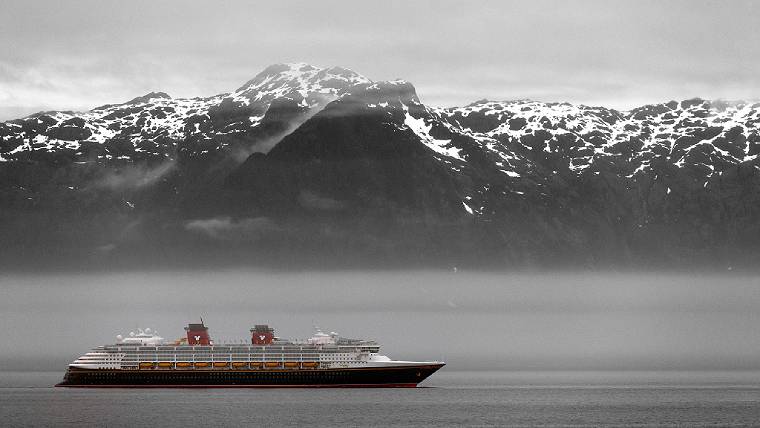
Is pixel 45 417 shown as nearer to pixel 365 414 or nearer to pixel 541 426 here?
pixel 365 414

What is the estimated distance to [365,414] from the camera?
199m

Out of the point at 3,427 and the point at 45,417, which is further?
the point at 45,417

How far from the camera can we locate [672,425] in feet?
602

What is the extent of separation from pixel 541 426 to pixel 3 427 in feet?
238

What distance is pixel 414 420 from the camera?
189 meters

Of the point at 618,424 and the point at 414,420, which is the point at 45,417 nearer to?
the point at 414,420

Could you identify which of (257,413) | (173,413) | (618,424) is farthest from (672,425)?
(173,413)

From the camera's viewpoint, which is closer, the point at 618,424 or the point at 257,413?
the point at 618,424

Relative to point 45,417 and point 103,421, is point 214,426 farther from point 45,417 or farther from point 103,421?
point 45,417

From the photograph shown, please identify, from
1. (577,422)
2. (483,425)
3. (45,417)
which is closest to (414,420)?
(483,425)

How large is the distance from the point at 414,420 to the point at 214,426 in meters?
29.2

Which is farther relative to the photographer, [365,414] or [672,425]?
[365,414]

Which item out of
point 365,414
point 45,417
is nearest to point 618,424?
point 365,414

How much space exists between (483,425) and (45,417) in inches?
2536
